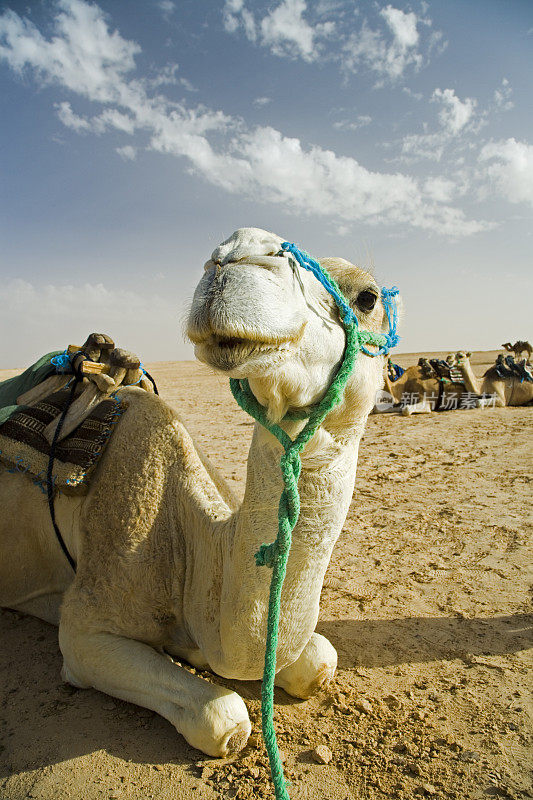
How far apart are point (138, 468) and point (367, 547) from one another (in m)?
2.34

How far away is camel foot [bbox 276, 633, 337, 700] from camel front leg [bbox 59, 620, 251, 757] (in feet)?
1.33

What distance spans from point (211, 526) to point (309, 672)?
0.77 meters

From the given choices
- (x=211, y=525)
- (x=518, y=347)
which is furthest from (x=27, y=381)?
(x=518, y=347)

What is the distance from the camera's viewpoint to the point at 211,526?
2.28m

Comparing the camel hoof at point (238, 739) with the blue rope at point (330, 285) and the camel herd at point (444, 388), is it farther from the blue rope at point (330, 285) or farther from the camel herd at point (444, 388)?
the camel herd at point (444, 388)

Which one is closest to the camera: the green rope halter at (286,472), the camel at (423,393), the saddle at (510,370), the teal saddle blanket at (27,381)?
the green rope halter at (286,472)

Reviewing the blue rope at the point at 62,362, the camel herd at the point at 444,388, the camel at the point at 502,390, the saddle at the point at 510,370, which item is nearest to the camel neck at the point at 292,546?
the blue rope at the point at 62,362

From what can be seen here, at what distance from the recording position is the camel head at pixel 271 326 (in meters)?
1.36

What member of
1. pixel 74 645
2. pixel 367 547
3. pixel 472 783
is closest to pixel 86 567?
pixel 74 645

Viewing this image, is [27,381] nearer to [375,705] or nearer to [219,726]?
[219,726]

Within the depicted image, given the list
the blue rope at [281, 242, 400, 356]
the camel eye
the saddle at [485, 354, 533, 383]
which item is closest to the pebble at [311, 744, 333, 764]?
the blue rope at [281, 242, 400, 356]

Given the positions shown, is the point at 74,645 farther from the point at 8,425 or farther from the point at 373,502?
the point at 373,502

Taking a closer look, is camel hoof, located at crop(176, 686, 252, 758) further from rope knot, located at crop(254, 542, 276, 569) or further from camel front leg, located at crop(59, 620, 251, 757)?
rope knot, located at crop(254, 542, 276, 569)

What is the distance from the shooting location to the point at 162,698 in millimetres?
2066
